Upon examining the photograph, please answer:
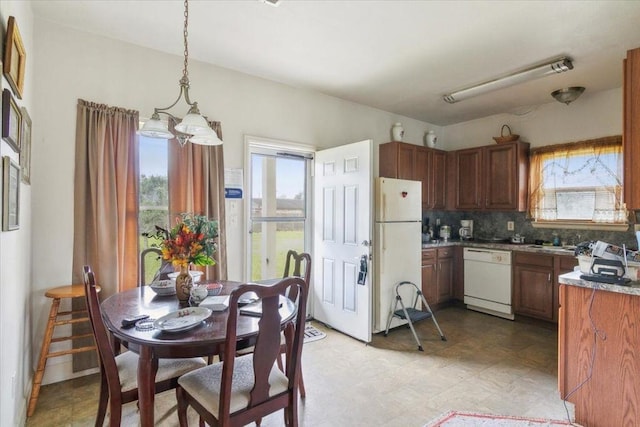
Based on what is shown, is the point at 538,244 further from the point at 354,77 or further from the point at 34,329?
the point at 34,329

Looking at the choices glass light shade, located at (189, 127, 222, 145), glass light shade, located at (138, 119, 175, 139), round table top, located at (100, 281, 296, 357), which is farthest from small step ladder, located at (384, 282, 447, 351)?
glass light shade, located at (138, 119, 175, 139)

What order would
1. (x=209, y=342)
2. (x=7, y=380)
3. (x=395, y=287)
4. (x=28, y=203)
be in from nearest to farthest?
(x=209, y=342)
(x=7, y=380)
(x=28, y=203)
(x=395, y=287)

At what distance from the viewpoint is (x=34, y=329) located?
2426mm

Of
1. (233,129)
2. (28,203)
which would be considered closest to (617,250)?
(233,129)

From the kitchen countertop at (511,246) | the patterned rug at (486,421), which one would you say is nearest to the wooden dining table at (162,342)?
the patterned rug at (486,421)

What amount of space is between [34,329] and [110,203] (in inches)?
41.6

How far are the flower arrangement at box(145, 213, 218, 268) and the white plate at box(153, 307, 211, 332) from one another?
31 cm

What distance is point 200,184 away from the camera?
9.97 feet

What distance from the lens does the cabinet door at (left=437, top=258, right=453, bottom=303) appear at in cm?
445

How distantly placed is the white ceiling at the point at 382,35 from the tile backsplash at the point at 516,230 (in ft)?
5.54

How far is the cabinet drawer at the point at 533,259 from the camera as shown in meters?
3.72

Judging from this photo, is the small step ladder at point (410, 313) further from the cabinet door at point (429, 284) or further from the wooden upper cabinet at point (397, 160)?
the wooden upper cabinet at point (397, 160)

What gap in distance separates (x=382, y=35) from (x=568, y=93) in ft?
8.18

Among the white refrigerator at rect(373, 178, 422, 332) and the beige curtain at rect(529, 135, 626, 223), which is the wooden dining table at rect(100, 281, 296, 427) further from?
the beige curtain at rect(529, 135, 626, 223)
